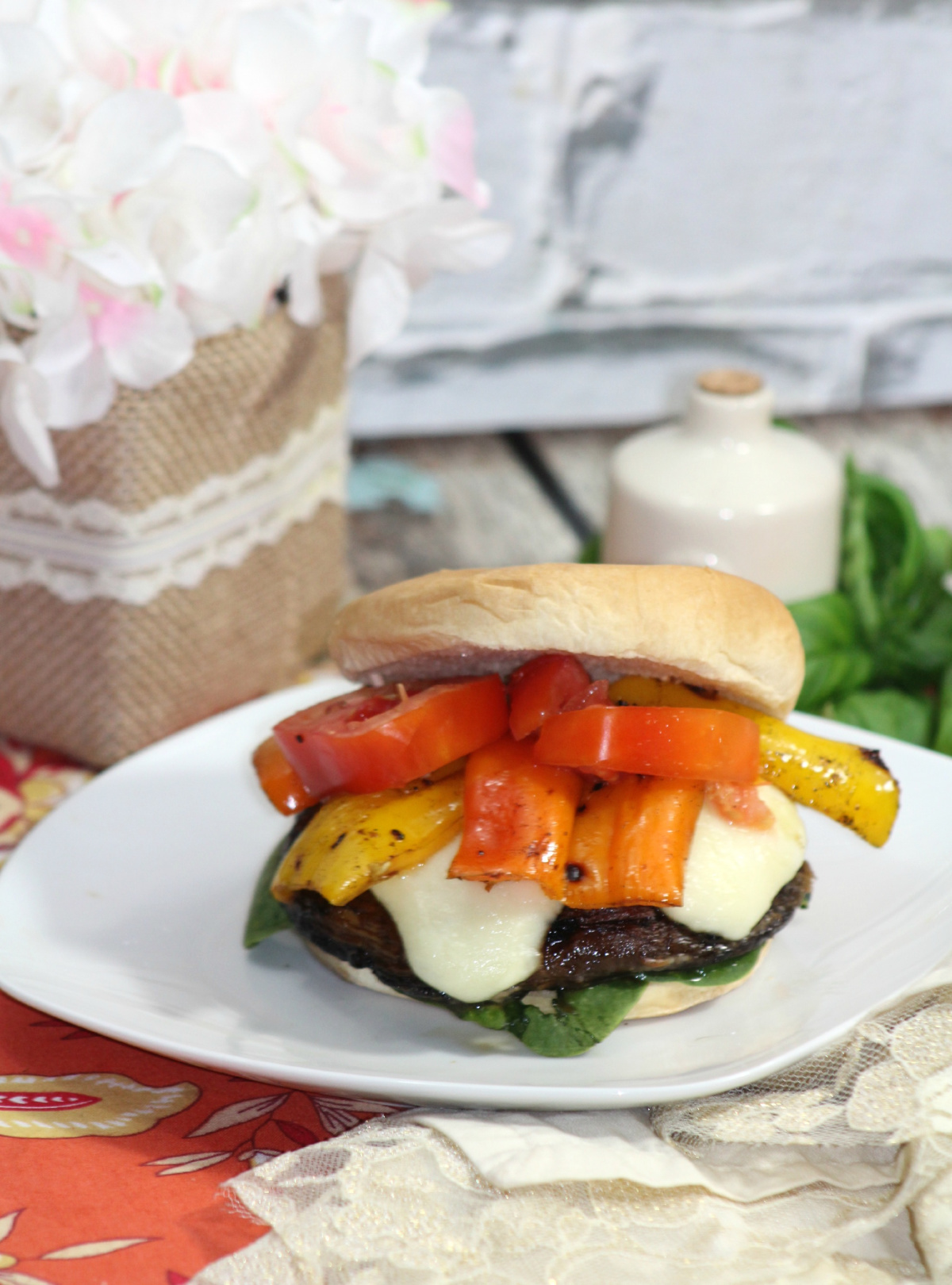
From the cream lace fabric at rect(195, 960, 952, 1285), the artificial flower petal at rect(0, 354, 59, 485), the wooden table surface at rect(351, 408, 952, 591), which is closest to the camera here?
the cream lace fabric at rect(195, 960, 952, 1285)

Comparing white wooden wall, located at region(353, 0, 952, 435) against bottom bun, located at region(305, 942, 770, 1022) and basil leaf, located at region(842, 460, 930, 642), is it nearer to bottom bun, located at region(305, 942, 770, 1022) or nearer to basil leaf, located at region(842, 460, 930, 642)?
basil leaf, located at region(842, 460, 930, 642)

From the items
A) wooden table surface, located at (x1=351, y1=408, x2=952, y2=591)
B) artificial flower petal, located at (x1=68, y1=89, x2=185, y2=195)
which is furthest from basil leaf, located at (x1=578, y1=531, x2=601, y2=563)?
artificial flower petal, located at (x1=68, y1=89, x2=185, y2=195)

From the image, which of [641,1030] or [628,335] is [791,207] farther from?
[641,1030]

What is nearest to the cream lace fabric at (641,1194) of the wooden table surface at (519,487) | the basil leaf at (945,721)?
the basil leaf at (945,721)

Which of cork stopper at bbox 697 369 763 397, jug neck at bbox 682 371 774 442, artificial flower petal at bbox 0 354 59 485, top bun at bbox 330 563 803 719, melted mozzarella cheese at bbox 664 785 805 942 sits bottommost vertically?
melted mozzarella cheese at bbox 664 785 805 942

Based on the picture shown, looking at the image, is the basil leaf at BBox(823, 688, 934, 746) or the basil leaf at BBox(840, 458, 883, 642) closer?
the basil leaf at BBox(823, 688, 934, 746)

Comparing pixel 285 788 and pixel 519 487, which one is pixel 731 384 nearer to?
pixel 519 487

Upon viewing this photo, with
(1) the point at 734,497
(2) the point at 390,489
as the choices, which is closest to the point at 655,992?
(1) the point at 734,497
